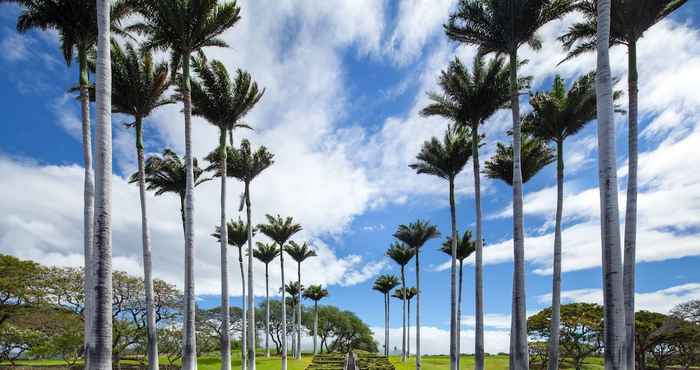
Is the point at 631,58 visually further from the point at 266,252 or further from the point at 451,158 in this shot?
the point at 266,252

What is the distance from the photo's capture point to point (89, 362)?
7332 millimetres

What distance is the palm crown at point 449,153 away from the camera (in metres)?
24.8

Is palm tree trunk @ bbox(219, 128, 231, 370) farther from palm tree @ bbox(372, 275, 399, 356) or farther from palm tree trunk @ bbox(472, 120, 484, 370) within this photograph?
palm tree @ bbox(372, 275, 399, 356)

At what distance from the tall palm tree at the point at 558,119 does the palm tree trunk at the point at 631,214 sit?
532cm

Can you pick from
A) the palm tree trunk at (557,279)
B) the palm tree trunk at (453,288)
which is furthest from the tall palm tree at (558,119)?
the palm tree trunk at (453,288)

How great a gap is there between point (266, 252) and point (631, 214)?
39618 mm

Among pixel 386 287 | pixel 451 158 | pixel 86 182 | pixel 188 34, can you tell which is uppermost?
pixel 188 34

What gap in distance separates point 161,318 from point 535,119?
33417mm

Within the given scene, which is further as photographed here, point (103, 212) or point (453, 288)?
point (453, 288)

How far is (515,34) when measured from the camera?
1622 centimetres

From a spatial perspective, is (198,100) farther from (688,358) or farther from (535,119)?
(688,358)

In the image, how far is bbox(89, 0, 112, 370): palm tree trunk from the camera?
7.34 m

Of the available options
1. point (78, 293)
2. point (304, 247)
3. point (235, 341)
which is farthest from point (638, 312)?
point (235, 341)

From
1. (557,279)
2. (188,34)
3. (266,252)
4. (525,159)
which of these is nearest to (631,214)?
(557,279)
